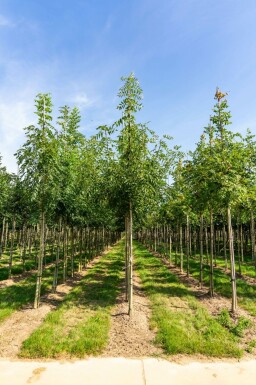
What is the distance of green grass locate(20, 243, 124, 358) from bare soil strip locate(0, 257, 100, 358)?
34cm

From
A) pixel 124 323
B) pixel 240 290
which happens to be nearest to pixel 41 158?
pixel 124 323

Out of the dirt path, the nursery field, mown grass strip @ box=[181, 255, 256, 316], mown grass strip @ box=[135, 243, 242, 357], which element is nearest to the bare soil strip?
the nursery field

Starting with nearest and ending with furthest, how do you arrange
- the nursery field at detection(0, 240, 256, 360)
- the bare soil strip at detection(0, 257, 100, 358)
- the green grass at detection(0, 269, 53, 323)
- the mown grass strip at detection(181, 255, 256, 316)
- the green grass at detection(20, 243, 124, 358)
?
the green grass at detection(20, 243, 124, 358), the nursery field at detection(0, 240, 256, 360), the bare soil strip at detection(0, 257, 100, 358), the green grass at detection(0, 269, 53, 323), the mown grass strip at detection(181, 255, 256, 316)

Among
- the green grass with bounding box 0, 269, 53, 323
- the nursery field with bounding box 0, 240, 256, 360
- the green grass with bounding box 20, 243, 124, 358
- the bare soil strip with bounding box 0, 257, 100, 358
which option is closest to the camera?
the green grass with bounding box 20, 243, 124, 358

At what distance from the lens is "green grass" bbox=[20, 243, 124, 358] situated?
8523 mm

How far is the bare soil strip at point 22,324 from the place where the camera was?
881 cm

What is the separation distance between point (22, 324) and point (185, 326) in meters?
6.33

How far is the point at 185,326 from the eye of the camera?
10.5m

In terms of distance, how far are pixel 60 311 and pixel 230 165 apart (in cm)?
1019

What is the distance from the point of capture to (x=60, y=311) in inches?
474

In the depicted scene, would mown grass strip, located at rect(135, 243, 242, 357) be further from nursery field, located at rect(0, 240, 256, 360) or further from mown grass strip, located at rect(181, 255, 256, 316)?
mown grass strip, located at rect(181, 255, 256, 316)

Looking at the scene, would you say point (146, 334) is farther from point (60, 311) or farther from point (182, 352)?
point (60, 311)

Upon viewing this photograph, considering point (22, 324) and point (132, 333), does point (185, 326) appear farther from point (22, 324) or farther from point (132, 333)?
point (22, 324)

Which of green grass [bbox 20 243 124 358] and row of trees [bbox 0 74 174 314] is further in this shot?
row of trees [bbox 0 74 174 314]
